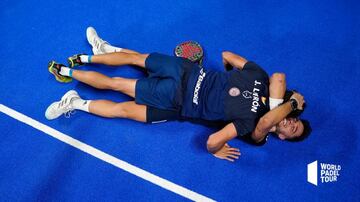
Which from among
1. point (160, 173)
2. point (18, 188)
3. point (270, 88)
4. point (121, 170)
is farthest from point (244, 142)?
point (18, 188)

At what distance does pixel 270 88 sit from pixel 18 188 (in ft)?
8.18

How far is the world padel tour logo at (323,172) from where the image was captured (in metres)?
3.16

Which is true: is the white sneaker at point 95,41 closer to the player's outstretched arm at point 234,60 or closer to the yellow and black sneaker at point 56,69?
the yellow and black sneaker at point 56,69

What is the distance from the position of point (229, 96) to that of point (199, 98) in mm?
279

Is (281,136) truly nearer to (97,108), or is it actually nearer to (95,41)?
(97,108)

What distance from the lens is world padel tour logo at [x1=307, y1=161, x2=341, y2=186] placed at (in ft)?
10.4

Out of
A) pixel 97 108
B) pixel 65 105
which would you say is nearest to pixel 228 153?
pixel 97 108

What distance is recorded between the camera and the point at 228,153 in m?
3.18

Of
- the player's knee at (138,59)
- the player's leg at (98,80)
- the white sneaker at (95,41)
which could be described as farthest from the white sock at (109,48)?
the player's leg at (98,80)

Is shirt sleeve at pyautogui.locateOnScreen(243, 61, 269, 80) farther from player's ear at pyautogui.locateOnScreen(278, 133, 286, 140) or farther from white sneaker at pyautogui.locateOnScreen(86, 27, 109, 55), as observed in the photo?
white sneaker at pyautogui.locateOnScreen(86, 27, 109, 55)

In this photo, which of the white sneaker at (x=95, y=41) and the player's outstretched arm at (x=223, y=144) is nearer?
the player's outstretched arm at (x=223, y=144)

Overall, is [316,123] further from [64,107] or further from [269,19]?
[64,107]

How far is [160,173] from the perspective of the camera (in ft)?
10.3

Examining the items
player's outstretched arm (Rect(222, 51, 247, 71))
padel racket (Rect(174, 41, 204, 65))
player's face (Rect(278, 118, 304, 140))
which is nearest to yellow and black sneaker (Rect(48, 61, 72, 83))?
padel racket (Rect(174, 41, 204, 65))
